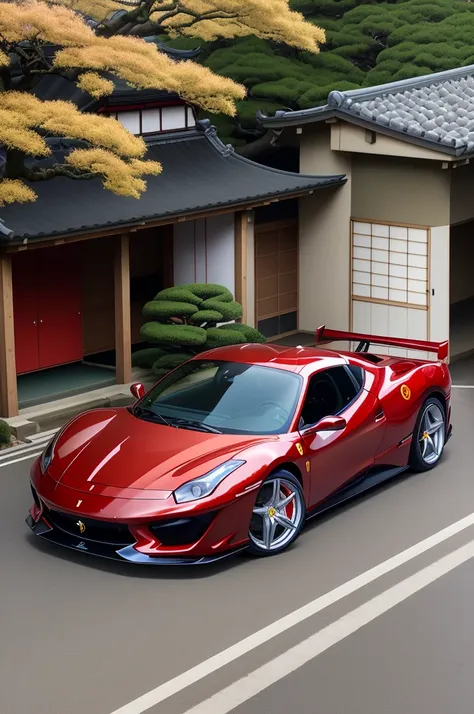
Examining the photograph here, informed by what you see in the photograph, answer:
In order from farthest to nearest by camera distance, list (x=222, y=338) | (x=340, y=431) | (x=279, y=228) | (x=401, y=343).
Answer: (x=279, y=228), (x=222, y=338), (x=401, y=343), (x=340, y=431)

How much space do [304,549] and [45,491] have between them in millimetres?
2103

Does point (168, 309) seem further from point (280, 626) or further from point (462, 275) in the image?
point (462, 275)

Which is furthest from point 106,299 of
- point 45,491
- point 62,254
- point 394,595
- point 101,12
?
point 394,595

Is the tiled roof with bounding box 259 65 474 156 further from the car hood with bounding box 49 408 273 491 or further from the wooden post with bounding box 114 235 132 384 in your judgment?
the car hood with bounding box 49 408 273 491

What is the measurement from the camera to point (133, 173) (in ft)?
44.7

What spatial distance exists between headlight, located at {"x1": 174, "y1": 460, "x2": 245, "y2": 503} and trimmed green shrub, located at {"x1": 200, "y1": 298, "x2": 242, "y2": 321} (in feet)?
21.1

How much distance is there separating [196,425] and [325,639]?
97.4 inches

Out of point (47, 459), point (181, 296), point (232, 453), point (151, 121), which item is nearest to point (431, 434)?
point (232, 453)

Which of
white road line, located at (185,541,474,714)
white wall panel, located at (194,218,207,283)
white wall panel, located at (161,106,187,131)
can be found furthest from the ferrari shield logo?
white wall panel, located at (161,106,187,131)

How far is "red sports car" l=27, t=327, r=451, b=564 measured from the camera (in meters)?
8.58

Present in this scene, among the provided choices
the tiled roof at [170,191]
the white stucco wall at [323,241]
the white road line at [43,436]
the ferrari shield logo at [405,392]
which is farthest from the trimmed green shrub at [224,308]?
the ferrari shield logo at [405,392]

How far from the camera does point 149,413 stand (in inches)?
396

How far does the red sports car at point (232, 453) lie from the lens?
858cm

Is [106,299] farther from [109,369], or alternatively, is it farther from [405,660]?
[405,660]
